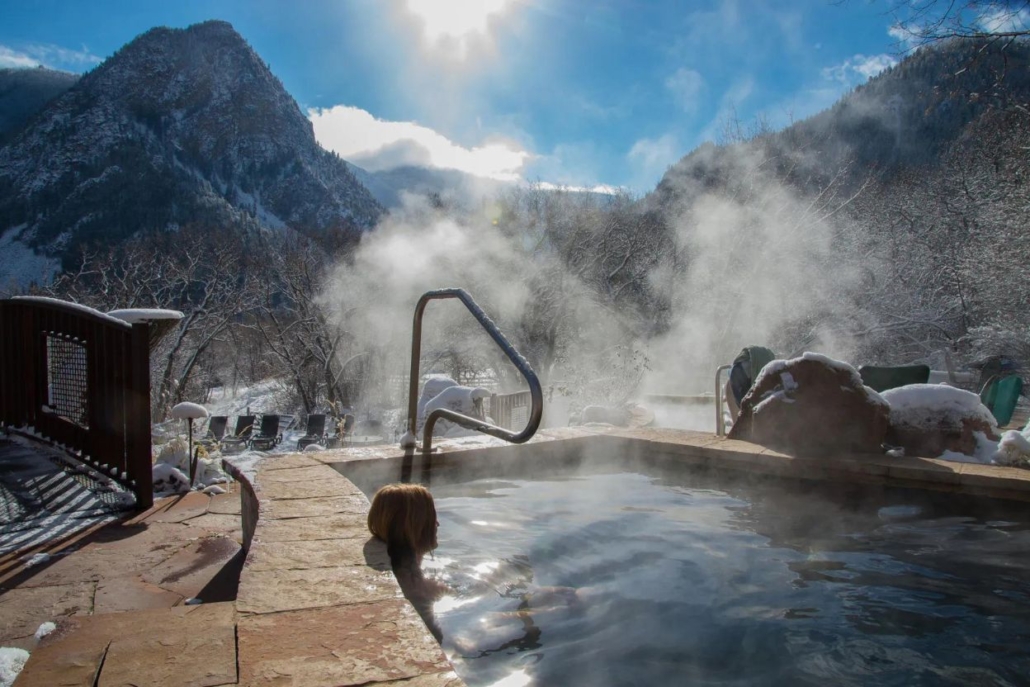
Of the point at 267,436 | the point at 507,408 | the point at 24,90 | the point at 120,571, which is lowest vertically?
the point at 267,436

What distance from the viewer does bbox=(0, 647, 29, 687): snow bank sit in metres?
1.41

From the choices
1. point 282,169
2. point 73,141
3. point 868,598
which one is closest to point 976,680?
point 868,598

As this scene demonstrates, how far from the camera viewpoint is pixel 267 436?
10945mm

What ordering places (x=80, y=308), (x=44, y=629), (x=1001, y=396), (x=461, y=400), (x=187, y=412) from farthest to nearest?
(x=461, y=400) → (x=1001, y=396) → (x=187, y=412) → (x=80, y=308) → (x=44, y=629)

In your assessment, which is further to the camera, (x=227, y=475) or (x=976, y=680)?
(x=227, y=475)

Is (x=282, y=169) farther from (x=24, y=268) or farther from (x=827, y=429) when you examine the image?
(x=827, y=429)

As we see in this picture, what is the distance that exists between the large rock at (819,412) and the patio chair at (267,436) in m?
8.83

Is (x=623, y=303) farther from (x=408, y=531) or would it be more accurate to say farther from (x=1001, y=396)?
(x=408, y=531)

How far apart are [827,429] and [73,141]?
201ft

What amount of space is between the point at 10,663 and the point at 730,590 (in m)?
2.40

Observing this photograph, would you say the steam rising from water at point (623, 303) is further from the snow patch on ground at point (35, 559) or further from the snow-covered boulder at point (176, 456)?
the snow patch on ground at point (35, 559)

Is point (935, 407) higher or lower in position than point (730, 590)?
higher

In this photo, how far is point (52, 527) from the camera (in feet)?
8.55

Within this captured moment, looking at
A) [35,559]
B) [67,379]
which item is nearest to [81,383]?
[67,379]
